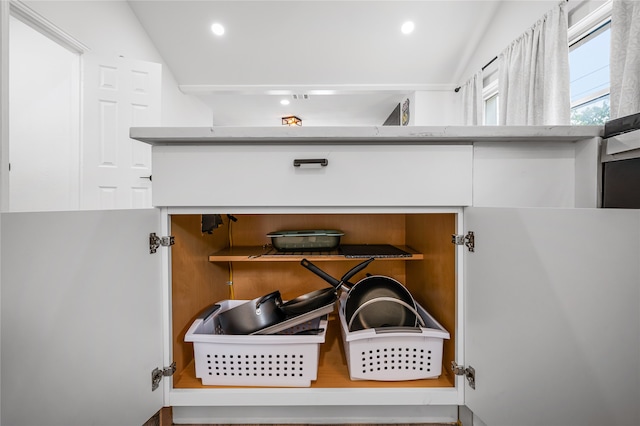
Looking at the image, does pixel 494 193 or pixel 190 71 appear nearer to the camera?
pixel 494 193

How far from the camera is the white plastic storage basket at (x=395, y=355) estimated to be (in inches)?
31.3

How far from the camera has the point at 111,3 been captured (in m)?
2.58

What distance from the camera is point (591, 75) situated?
1.81m

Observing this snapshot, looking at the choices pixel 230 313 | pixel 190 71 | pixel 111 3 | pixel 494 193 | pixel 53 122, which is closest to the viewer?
pixel 494 193

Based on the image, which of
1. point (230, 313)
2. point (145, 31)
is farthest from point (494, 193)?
point (145, 31)

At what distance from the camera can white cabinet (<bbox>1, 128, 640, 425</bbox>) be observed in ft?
1.44

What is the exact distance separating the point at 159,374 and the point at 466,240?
0.90m

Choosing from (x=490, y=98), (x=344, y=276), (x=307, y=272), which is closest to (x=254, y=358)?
(x=344, y=276)

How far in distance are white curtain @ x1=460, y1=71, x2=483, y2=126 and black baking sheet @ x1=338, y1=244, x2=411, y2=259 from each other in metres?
2.73

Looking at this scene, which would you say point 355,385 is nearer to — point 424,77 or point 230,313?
point 230,313

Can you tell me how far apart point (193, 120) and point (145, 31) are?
1.21m

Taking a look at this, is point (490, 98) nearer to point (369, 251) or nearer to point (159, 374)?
point (369, 251)

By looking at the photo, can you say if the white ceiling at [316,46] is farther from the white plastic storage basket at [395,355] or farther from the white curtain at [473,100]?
the white plastic storage basket at [395,355]

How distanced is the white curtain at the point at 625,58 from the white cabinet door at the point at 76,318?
2.05 meters
